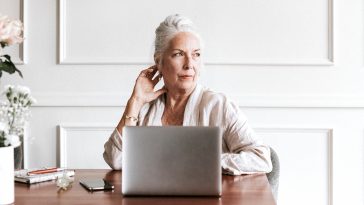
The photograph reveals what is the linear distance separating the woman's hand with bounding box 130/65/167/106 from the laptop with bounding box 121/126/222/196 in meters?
0.68

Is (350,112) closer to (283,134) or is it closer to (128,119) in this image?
(283,134)

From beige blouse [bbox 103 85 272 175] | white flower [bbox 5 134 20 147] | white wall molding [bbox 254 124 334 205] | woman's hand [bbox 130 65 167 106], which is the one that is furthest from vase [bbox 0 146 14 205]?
white wall molding [bbox 254 124 334 205]

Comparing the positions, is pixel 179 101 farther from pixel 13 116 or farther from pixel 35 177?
pixel 13 116

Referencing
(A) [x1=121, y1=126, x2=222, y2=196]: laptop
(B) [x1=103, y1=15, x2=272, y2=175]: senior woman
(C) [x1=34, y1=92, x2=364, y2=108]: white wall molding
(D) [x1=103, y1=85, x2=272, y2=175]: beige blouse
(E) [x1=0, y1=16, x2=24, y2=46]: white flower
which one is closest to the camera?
(E) [x1=0, y1=16, x2=24, y2=46]: white flower

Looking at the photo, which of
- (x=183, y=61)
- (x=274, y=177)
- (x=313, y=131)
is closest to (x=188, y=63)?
(x=183, y=61)

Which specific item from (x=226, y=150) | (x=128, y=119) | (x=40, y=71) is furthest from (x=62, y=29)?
→ (x=226, y=150)

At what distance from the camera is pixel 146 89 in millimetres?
2279

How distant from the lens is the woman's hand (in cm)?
224

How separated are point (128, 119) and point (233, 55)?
3.58 feet

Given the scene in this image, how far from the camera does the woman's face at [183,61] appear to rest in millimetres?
Result: 2213

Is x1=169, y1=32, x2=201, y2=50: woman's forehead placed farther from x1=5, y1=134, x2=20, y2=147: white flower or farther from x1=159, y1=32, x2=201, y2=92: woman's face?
x1=5, y1=134, x2=20, y2=147: white flower

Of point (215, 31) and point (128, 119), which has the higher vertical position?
point (215, 31)

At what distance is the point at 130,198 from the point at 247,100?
5.30ft

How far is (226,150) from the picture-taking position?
2180 mm
